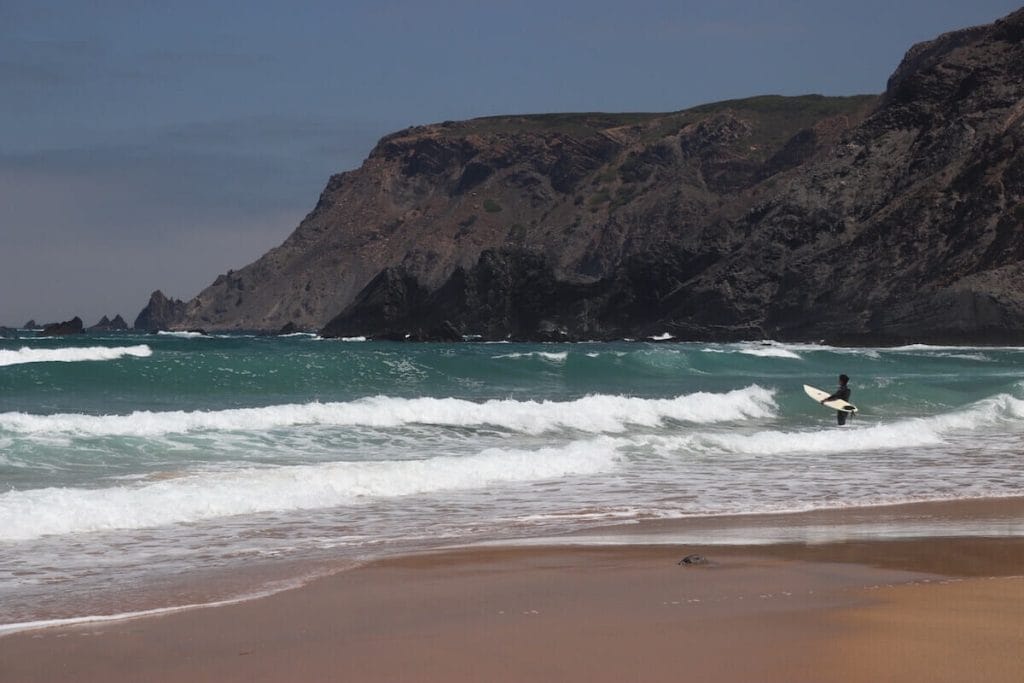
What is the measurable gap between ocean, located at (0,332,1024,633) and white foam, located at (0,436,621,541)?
0.03 m

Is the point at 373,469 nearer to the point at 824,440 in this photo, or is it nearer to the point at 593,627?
the point at 593,627

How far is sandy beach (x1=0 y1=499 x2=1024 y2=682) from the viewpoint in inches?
227

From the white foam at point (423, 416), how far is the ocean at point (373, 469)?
0.07 metres

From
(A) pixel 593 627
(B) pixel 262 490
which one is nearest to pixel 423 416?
(B) pixel 262 490

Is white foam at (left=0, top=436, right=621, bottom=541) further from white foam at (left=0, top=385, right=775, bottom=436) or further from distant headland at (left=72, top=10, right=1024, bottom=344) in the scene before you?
distant headland at (left=72, top=10, right=1024, bottom=344)

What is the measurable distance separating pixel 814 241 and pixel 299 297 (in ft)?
361

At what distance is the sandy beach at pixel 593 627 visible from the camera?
5.76m

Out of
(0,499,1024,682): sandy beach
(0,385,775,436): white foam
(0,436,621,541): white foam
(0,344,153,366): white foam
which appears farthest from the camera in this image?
(0,344,153,366): white foam

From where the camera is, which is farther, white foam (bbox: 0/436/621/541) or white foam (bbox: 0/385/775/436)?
white foam (bbox: 0/385/775/436)

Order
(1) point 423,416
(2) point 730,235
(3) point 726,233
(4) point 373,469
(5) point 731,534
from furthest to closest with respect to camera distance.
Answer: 1. (3) point 726,233
2. (2) point 730,235
3. (1) point 423,416
4. (4) point 373,469
5. (5) point 731,534

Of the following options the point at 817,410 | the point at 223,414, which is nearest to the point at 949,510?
the point at 223,414

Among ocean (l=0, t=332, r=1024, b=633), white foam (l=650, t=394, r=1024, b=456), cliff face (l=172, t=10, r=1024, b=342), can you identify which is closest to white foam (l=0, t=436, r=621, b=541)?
ocean (l=0, t=332, r=1024, b=633)

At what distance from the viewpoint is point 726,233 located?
107m

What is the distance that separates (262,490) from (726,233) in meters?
97.3
